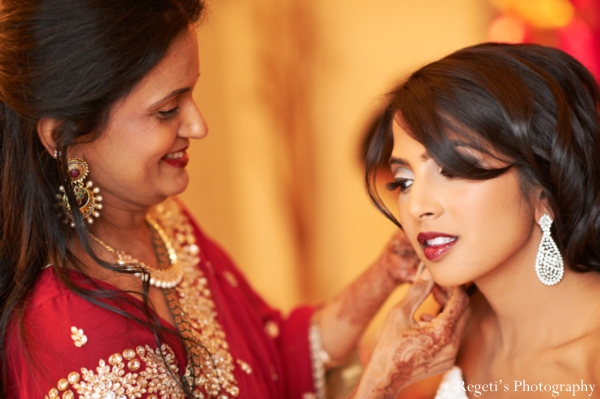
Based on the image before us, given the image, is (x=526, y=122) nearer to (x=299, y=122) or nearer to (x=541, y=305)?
(x=541, y=305)

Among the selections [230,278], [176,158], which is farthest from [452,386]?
[176,158]

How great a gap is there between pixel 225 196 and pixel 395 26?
61.7 inches

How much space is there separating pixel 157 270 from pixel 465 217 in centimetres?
85

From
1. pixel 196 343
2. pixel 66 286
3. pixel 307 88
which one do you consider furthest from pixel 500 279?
pixel 307 88

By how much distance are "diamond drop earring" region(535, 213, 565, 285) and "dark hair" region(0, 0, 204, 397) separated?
3.01 ft

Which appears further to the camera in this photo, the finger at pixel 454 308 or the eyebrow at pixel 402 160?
the finger at pixel 454 308

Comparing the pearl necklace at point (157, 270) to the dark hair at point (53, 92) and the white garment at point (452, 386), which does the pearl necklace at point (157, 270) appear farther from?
the white garment at point (452, 386)

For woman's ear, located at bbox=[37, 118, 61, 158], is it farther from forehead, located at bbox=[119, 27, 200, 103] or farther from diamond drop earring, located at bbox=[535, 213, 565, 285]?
diamond drop earring, located at bbox=[535, 213, 565, 285]

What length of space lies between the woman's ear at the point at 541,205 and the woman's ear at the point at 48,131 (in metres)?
1.11

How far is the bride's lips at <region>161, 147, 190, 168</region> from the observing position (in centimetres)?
160

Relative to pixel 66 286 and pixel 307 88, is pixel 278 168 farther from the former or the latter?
pixel 66 286

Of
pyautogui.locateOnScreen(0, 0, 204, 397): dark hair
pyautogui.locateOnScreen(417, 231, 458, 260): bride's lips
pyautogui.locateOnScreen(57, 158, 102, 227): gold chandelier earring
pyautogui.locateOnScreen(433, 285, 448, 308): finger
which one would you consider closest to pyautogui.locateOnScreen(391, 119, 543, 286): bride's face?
pyautogui.locateOnScreen(417, 231, 458, 260): bride's lips

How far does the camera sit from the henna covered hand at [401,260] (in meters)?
1.82

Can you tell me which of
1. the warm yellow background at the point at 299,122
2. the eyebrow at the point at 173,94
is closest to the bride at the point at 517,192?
the eyebrow at the point at 173,94
